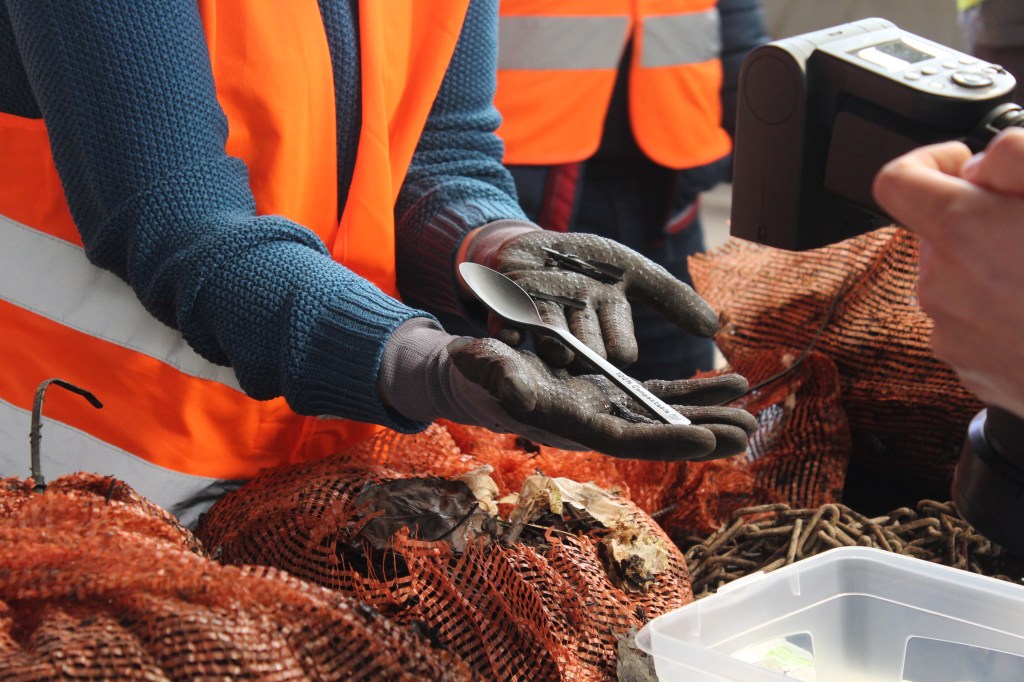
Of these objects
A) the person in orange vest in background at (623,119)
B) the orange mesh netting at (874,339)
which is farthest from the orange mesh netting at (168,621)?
the person in orange vest in background at (623,119)

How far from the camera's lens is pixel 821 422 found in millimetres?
1352

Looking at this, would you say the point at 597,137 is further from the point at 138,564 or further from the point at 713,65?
the point at 138,564

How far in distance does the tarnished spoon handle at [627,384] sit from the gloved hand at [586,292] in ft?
0.05

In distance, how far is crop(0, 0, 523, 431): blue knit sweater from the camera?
979 mm

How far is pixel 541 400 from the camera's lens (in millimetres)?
914

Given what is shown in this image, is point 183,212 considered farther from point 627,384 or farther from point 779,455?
point 779,455

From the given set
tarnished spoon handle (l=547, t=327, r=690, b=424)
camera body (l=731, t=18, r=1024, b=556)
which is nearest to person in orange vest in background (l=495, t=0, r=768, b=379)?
camera body (l=731, t=18, r=1024, b=556)

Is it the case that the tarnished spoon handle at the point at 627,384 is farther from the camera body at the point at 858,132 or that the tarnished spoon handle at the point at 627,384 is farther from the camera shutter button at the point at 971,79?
the camera shutter button at the point at 971,79

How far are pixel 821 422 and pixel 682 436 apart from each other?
527mm

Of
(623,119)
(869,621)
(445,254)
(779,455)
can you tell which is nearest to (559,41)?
(623,119)

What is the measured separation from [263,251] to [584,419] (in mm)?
369

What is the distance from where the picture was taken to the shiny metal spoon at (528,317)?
957 mm

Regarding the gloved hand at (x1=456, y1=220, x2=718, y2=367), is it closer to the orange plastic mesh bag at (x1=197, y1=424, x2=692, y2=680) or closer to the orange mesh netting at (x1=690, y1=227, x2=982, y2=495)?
the orange plastic mesh bag at (x1=197, y1=424, x2=692, y2=680)

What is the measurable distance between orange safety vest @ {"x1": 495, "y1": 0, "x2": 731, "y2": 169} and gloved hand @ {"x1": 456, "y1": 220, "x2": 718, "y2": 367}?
0.96 meters
